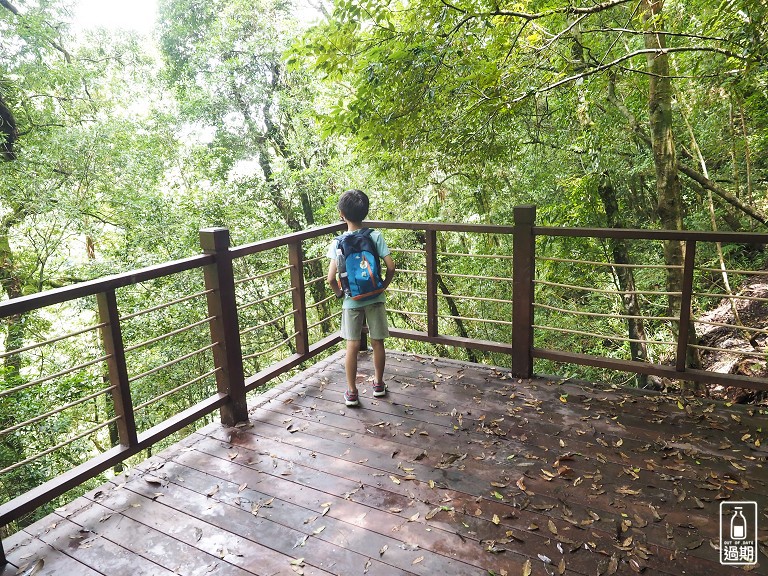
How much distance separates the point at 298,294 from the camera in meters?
3.96

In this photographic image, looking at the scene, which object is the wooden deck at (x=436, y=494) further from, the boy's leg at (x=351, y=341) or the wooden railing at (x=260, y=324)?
the wooden railing at (x=260, y=324)

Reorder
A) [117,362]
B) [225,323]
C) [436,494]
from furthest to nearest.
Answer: [225,323] < [117,362] < [436,494]

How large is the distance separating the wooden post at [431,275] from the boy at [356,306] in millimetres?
744

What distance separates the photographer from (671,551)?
2.06 metres

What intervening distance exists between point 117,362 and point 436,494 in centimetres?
176

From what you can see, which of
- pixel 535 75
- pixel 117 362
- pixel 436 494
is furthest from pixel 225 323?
pixel 535 75

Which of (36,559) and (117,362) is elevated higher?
(117,362)

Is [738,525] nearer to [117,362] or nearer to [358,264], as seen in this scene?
[358,264]

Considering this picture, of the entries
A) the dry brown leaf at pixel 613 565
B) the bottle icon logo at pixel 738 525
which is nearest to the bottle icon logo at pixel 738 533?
the bottle icon logo at pixel 738 525

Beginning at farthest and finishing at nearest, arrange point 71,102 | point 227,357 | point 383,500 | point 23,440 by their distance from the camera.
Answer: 1. point 71,102
2. point 23,440
3. point 227,357
4. point 383,500

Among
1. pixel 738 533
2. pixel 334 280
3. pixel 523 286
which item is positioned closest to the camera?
pixel 738 533


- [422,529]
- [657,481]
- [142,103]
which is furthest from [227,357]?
[142,103]

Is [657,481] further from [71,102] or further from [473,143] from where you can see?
[71,102]

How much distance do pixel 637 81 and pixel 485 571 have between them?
5.48 meters
